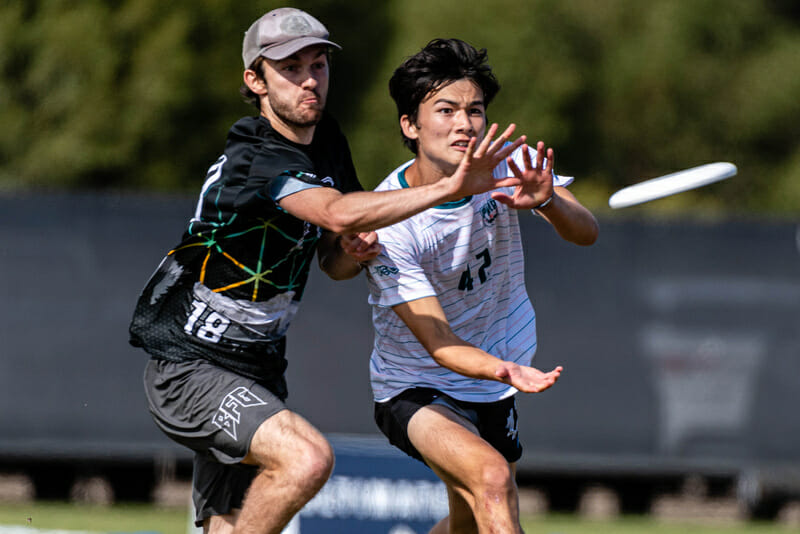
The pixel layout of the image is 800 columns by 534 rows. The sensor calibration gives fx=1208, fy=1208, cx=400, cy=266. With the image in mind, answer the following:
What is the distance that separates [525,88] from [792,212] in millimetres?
5630

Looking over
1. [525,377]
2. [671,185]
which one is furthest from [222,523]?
[671,185]

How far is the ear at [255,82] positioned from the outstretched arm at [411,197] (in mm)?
763

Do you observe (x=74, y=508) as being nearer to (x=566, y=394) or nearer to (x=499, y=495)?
(x=566, y=394)

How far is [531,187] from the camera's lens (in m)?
5.03

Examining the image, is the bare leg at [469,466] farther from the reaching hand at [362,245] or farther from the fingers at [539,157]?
the fingers at [539,157]

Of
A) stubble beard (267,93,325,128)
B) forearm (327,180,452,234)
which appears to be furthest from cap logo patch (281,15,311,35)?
forearm (327,180,452,234)

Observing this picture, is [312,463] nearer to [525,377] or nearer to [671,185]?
[525,377]

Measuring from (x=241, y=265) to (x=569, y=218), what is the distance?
4.72 feet

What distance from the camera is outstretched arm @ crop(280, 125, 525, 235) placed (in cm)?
464

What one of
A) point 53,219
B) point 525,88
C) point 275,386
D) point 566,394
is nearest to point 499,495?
point 275,386

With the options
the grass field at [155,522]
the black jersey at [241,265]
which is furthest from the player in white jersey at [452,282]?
the grass field at [155,522]

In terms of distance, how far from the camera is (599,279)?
10.4 m

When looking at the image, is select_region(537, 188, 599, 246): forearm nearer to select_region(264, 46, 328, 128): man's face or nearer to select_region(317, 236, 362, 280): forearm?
select_region(317, 236, 362, 280): forearm

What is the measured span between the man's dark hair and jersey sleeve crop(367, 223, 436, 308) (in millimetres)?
548
